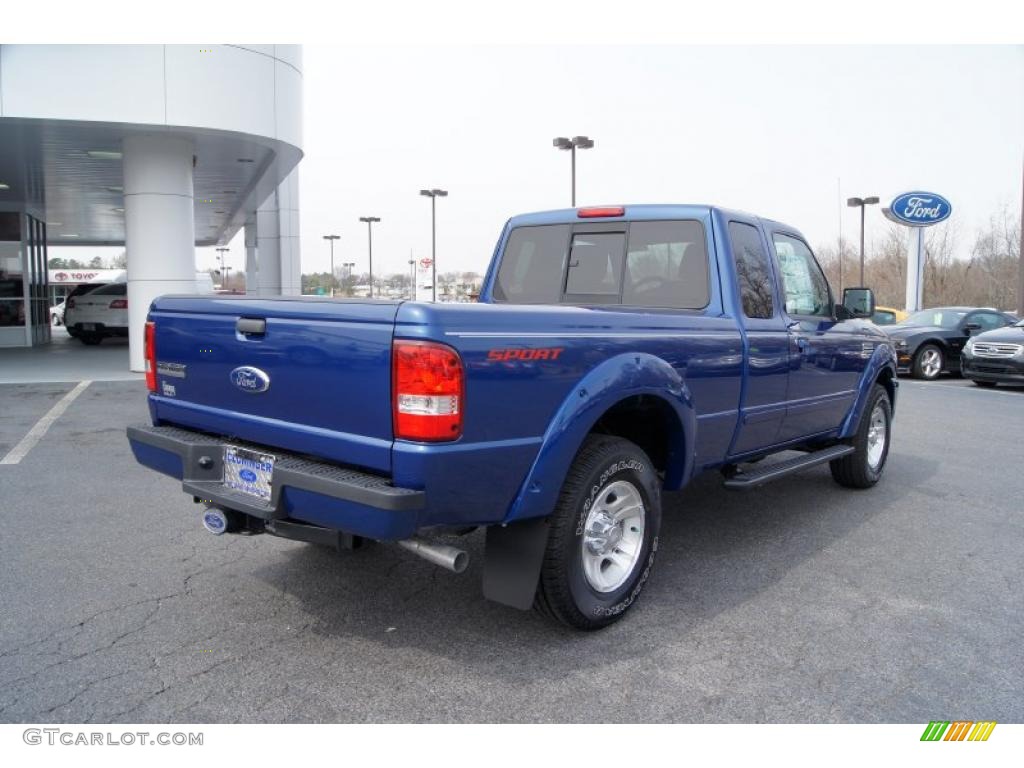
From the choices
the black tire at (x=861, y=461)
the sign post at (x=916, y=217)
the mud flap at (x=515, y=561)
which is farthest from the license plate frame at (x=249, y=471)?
the sign post at (x=916, y=217)

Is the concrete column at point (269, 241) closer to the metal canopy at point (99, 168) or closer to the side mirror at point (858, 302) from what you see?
the metal canopy at point (99, 168)

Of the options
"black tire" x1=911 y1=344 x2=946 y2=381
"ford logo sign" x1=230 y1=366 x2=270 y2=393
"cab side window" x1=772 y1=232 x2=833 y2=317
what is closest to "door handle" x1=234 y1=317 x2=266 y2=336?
"ford logo sign" x1=230 y1=366 x2=270 y2=393

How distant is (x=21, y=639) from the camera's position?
143 inches

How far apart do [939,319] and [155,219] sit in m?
14.6

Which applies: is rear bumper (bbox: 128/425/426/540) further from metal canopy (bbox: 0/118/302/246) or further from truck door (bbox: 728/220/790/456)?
metal canopy (bbox: 0/118/302/246)

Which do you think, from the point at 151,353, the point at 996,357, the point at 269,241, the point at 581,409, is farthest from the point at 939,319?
the point at 269,241

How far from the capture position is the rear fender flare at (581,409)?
334cm

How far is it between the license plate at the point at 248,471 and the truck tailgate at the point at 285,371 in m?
0.08

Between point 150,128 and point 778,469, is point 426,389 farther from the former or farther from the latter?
point 150,128

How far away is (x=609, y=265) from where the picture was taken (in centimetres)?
515

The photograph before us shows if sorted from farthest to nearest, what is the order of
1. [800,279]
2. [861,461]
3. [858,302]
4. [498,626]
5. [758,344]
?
[861,461] < [858,302] < [800,279] < [758,344] < [498,626]

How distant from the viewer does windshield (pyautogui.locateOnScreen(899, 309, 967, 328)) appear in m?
16.0

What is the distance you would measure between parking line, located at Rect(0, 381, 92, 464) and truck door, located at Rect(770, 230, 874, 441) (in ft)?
21.2

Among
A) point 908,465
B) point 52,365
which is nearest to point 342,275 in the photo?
point 52,365
